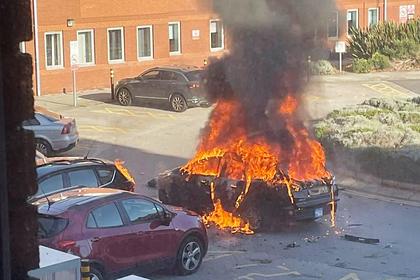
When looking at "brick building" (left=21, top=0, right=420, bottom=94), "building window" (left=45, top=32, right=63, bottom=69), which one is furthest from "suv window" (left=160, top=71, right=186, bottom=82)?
"building window" (left=45, top=32, right=63, bottom=69)

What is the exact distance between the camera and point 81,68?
31859 mm

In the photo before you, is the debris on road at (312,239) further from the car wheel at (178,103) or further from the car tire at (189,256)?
the car wheel at (178,103)

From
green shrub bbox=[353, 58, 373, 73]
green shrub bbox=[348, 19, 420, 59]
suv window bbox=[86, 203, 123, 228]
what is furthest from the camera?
green shrub bbox=[348, 19, 420, 59]

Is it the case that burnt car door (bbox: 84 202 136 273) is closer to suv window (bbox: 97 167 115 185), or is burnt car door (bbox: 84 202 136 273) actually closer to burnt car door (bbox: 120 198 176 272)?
burnt car door (bbox: 120 198 176 272)

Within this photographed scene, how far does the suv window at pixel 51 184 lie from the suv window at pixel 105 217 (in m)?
2.55

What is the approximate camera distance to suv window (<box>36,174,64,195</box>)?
12750 millimetres

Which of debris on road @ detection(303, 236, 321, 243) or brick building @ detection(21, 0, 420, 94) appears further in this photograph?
brick building @ detection(21, 0, 420, 94)

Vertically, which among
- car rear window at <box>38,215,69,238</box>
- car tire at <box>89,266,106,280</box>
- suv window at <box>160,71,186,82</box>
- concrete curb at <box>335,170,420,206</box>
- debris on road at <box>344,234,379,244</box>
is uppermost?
suv window at <box>160,71,186,82</box>

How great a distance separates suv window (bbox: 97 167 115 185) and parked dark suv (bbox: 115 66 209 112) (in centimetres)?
1359

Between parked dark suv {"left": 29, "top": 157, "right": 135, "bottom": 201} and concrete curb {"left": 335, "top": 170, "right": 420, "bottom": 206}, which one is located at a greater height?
parked dark suv {"left": 29, "top": 157, "right": 135, "bottom": 201}

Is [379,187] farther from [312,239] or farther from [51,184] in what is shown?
[51,184]

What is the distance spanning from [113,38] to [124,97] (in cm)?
463

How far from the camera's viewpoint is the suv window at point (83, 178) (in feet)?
43.4

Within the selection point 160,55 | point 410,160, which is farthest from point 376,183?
point 160,55
